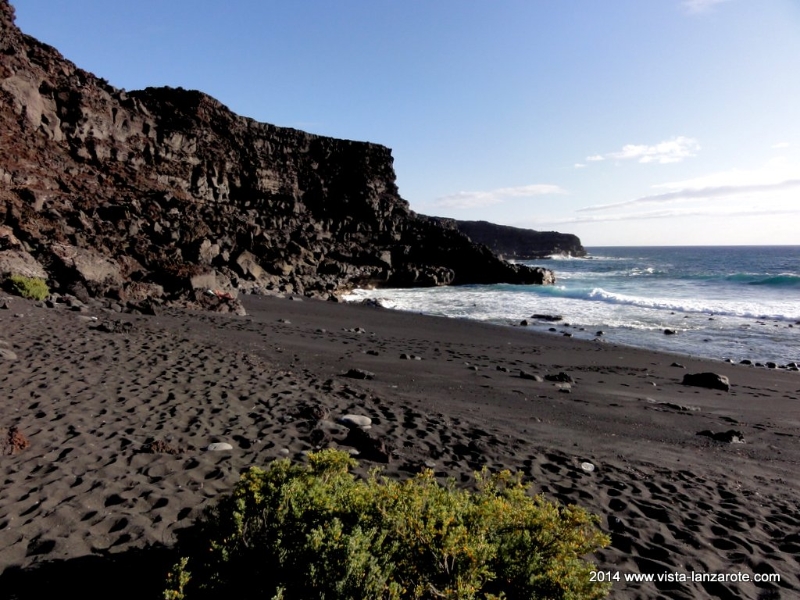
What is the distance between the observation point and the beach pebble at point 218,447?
16.9 ft

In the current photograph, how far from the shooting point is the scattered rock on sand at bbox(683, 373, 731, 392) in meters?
11.1

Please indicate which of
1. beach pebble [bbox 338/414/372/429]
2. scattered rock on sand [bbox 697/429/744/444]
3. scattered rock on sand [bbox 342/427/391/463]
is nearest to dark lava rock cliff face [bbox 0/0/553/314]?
beach pebble [bbox 338/414/372/429]

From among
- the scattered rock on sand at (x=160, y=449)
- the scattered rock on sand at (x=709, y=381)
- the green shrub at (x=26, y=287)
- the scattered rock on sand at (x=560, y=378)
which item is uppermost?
the green shrub at (x=26, y=287)

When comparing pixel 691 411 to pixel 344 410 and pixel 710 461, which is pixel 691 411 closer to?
pixel 710 461

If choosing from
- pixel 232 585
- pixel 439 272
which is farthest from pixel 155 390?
pixel 439 272

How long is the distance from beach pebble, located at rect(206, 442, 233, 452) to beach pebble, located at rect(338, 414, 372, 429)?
64.5 inches

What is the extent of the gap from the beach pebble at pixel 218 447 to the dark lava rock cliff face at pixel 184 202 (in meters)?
13.2

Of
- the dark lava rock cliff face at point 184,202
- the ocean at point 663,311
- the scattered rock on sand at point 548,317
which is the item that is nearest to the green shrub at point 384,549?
the dark lava rock cliff face at point 184,202

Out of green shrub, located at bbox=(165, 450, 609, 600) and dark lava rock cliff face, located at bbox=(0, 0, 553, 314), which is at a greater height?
dark lava rock cliff face, located at bbox=(0, 0, 553, 314)

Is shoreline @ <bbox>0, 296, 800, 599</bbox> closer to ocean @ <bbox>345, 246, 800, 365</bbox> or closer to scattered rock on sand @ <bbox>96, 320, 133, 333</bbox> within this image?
scattered rock on sand @ <bbox>96, 320, 133, 333</bbox>

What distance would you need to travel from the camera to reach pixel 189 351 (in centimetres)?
988

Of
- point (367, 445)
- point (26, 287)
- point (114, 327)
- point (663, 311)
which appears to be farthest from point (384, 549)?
point (663, 311)

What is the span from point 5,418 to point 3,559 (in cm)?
313

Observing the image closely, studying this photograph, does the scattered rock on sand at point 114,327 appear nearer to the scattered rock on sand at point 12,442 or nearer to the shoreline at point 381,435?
the shoreline at point 381,435
